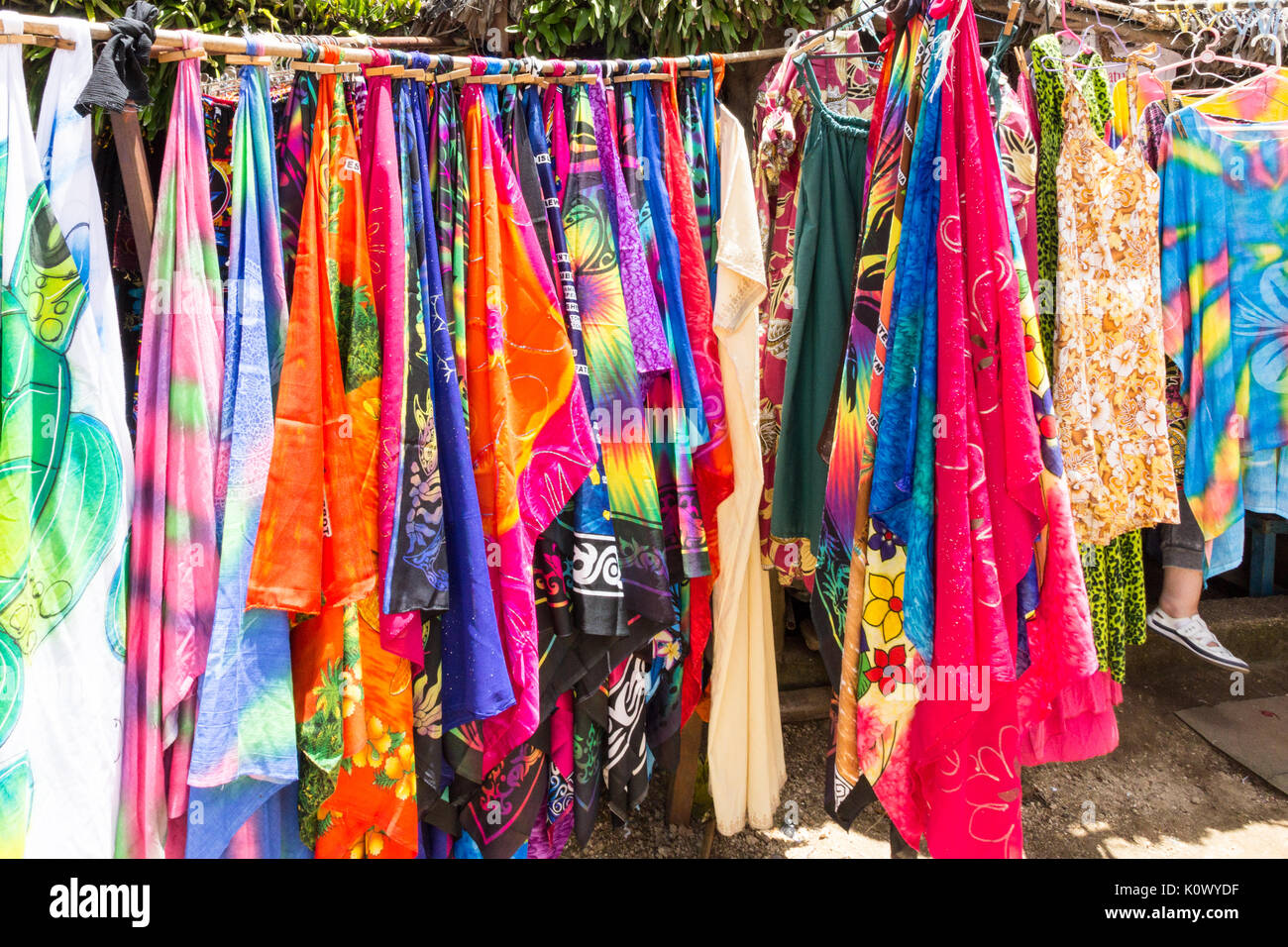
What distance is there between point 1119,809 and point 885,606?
1.81 meters

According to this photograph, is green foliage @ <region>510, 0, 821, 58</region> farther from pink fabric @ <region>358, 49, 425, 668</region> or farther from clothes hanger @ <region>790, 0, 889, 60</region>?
pink fabric @ <region>358, 49, 425, 668</region>

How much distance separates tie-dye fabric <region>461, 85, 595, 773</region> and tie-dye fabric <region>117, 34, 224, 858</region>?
456 millimetres

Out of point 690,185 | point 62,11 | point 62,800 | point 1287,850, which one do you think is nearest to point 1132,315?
point 690,185

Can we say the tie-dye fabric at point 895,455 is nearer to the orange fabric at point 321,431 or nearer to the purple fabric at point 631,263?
the purple fabric at point 631,263

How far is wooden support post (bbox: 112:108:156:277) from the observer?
1293 millimetres

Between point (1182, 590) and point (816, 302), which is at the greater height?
point (816, 302)

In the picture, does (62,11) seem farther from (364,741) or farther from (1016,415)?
(1016,415)

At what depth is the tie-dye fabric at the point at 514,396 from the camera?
147 centimetres

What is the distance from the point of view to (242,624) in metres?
1.27

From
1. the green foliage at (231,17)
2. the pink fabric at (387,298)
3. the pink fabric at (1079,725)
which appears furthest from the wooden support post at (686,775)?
the green foliage at (231,17)

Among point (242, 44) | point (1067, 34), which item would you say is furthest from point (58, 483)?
point (1067, 34)

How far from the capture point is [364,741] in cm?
139

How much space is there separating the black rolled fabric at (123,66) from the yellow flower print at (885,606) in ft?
4.62

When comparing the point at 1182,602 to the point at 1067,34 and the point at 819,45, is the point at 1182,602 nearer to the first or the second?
the point at 1067,34
